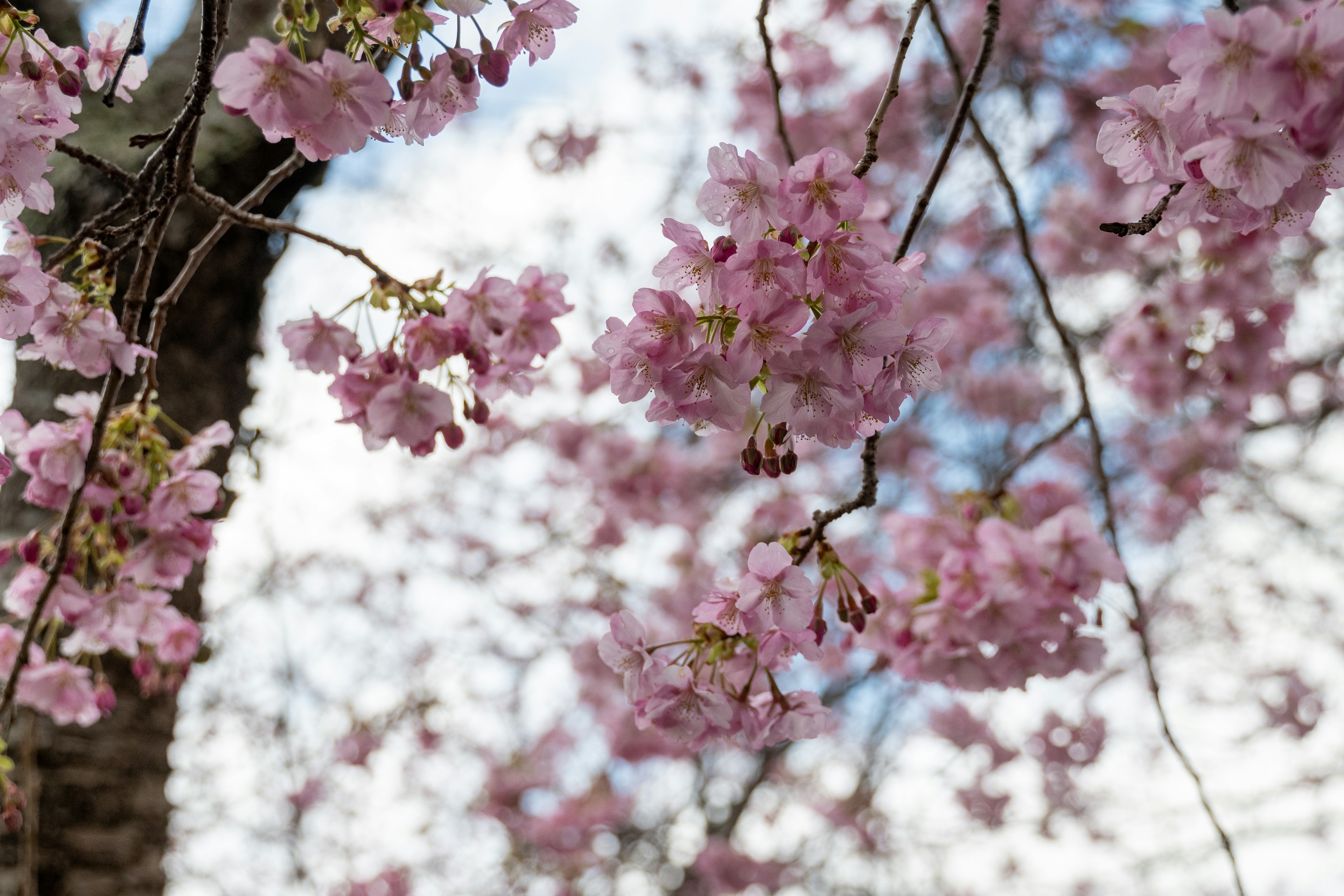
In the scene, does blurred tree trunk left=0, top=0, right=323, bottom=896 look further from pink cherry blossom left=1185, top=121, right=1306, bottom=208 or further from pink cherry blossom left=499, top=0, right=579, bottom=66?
pink cherry blossom left=1185, top=121, right=1306, bottom=208

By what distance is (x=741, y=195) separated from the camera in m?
0.94

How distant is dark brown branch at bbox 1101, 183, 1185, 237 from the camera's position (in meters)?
0.86

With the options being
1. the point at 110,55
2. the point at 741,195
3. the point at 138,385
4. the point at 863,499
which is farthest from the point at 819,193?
the point at 138,385

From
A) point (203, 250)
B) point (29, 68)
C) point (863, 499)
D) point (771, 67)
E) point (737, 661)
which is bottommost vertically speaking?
point (737, 661)

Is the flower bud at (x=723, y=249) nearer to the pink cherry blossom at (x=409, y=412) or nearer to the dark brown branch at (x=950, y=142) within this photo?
the dark brown branch at (x=950, y=142)

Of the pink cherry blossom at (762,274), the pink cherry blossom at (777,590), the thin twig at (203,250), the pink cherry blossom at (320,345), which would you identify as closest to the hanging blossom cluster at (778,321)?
the pink cherry blossom at (762,274)

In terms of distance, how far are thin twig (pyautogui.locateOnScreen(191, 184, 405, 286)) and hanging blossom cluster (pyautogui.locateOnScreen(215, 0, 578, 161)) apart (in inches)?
3.5

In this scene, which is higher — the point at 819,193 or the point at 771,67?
the point at 771,67

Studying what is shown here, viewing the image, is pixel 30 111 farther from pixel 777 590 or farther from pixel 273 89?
pixel 777 590

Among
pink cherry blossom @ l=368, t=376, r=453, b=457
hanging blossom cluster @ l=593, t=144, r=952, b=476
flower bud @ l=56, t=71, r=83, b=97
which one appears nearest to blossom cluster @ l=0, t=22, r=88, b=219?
flower bud @ l=56, t=71, r=83, b=97

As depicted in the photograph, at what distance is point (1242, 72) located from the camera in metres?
0.74

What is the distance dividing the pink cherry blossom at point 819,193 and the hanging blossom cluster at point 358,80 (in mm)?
352

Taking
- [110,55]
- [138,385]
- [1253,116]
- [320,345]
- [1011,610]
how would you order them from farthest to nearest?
[138,385]
[1011,610]
[110,55]
[320,345]
[1253,116]

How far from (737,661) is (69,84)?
1057mm
